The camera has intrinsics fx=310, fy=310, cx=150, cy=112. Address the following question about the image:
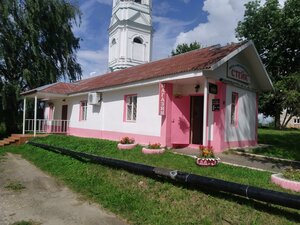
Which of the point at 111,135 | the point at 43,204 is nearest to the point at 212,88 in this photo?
the point at 111,135

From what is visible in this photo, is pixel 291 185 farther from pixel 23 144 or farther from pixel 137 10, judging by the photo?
pixel 137 10

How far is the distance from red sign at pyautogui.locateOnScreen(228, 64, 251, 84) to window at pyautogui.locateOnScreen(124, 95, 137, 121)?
4414 millimetres

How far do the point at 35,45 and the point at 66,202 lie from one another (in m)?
18.4

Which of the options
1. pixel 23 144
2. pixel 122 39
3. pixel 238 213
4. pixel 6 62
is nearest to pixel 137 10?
pixel 122 39

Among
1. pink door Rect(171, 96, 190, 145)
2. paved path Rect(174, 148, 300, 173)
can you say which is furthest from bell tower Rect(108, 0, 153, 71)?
paved path Rect(174, 148, 300, 173)

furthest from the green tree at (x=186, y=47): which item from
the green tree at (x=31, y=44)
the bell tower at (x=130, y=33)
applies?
the green tree at (x=31, y=44)

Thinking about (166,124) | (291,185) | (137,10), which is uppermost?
(137,10)

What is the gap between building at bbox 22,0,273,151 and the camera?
1169 centimetres

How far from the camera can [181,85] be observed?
42.5 ft

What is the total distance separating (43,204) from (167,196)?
101 inches

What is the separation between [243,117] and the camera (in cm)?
1410

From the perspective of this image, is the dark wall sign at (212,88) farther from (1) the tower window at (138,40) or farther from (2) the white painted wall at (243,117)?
(1) the tower window at (138,40)

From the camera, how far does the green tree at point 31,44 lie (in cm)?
2119

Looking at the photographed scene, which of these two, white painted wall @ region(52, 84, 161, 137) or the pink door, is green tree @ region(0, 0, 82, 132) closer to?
white painted wall @ region(52, 84, 161, 137)
